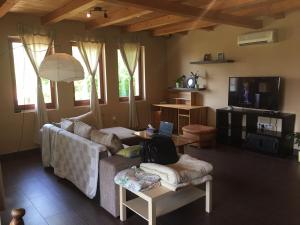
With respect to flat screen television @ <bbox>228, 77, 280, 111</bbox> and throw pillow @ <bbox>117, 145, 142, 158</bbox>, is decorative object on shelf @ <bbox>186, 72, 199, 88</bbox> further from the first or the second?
throw pillow @ <bbox>117, 145, 142, 158</bbox>

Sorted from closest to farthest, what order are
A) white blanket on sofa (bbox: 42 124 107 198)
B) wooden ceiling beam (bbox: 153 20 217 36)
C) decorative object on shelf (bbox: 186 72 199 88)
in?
white blanket on sofa (bbox: 42 124 107 198) → wooden ceiling beam (bbox: 153 20 217 36) → decorative object on shelf (bbox: 186 72 199 88)

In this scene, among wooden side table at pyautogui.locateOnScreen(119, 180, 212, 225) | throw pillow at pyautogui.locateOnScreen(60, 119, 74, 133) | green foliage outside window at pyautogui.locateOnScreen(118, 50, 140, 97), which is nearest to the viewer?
wooden side table at pyautogui.locateOnScreen(119, 180, 212, 225)

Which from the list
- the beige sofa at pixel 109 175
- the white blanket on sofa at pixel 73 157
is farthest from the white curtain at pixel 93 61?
the beige sofa at pixel 109 175

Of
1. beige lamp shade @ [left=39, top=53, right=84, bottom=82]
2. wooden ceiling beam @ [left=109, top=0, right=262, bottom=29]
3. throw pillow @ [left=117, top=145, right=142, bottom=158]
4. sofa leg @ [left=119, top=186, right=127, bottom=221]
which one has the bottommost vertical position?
sofa leg @ [left=119, top=186, right=127, bottom=221]

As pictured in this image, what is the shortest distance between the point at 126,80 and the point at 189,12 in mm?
2867

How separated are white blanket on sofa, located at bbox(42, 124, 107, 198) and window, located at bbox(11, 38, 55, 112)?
4.12 feet

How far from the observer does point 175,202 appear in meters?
2.61

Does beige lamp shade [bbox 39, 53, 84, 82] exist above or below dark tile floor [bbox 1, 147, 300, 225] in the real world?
above

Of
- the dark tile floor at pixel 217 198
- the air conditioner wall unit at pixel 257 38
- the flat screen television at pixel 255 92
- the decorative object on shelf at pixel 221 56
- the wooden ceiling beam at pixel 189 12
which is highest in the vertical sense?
the wooden ceiling beam at pixel 189 12

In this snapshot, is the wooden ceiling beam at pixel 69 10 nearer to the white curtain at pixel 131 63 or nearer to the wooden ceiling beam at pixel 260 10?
the white curtain at pixel 131 63

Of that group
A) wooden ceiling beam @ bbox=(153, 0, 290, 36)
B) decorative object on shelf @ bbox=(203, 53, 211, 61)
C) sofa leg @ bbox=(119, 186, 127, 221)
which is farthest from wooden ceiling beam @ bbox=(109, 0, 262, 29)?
sofa leg @ bbox=(119, 186, 127, 221)

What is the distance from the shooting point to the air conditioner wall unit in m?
4.63

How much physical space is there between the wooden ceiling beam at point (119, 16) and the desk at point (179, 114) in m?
2.26

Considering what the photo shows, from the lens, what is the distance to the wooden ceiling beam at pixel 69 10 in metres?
3.54
